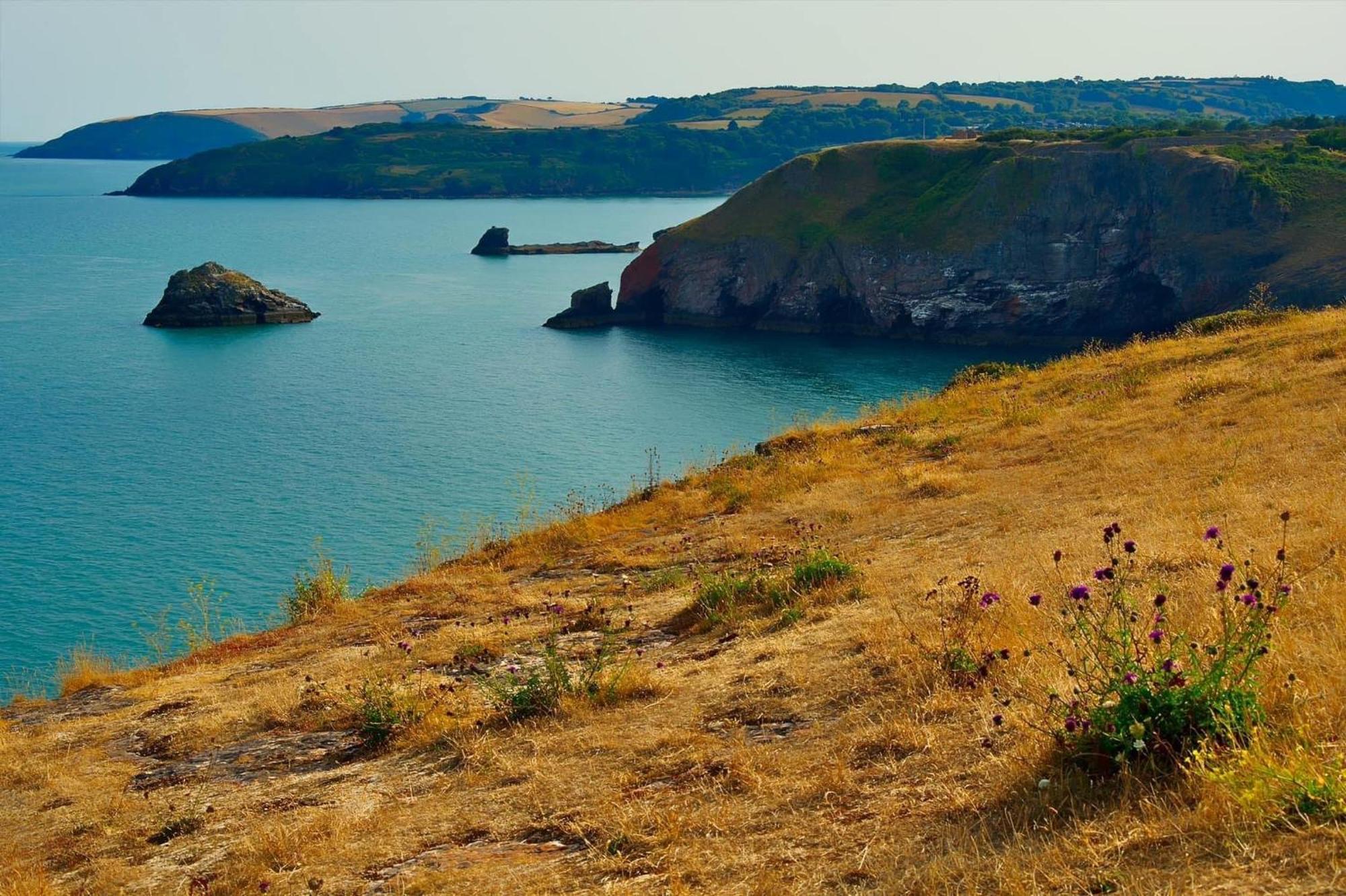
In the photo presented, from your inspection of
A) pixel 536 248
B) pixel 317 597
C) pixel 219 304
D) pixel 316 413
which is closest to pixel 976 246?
pixel 316 413

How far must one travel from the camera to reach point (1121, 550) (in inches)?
372

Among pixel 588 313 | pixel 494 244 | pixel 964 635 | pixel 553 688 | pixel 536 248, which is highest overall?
pixel 494 244

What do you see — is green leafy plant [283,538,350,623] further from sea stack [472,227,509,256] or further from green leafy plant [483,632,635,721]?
sea stack [472,227,509,256]

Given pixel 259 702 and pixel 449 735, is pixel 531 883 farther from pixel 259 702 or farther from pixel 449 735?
pixel 259 702

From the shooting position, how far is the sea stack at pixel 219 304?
78.8m

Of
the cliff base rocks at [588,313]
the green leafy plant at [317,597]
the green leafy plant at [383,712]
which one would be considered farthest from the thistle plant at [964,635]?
the cliff base rocks at [588,313]

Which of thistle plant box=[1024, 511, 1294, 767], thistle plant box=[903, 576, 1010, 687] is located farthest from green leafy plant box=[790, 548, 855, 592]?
thistle plant box=[1024, 511, 1294, 767]

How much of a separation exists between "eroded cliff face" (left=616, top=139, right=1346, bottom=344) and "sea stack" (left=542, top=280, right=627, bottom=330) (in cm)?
270

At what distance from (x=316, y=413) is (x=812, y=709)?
46.6m

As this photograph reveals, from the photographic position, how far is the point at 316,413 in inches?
2018

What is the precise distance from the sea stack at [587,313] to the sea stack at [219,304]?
698 inches

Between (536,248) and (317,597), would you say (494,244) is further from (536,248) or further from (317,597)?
(317,597)

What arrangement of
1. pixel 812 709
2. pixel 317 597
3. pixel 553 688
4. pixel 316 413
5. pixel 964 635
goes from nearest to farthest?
pixel 812 709 < pixel 964 635 < pixel 553 688 < pixel 317 597 < pixel 316 413

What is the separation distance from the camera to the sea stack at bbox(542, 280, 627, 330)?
79.9 meters
